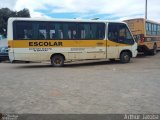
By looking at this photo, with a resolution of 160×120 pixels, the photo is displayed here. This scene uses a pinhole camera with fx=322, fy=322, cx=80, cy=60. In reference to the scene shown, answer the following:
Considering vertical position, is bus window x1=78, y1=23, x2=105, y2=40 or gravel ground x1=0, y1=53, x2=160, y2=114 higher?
bus window x1=78, y1=23, x2=105, y2=40

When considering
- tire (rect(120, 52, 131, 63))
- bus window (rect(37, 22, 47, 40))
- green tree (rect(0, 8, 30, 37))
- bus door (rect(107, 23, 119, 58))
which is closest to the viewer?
bus window (rect(37, 22, 47, 40))

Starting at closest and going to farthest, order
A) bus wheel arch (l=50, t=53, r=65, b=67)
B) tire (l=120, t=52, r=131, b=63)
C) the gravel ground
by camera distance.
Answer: the gravel ground
bus wheel arch (l=50, t=53, r=65, b=67)
tire (l=120, t=52, r=131, b=63)

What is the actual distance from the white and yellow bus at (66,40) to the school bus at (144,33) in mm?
4320

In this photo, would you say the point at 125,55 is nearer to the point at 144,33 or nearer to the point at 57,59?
the point at 57,59

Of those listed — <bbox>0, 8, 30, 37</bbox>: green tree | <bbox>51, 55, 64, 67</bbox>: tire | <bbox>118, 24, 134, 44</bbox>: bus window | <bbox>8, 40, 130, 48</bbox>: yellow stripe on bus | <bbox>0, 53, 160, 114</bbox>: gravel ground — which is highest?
<bbox>0, 8, 30, 37</bbox>: green tree

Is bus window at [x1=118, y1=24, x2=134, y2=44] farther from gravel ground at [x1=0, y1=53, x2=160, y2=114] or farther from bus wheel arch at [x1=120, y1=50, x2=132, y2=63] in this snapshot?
gravel ground at [x1=0, y1=53, x2=160, y2=114]

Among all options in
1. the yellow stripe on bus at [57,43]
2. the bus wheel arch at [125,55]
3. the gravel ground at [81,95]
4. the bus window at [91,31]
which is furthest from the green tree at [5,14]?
the gravel ground at [81,95]

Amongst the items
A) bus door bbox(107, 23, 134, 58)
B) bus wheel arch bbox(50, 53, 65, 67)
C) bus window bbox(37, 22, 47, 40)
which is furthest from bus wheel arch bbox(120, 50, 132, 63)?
bus window bbox(37, 22, 47, 40)

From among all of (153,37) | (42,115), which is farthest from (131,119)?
(153,37)

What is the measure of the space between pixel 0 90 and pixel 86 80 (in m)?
3.40

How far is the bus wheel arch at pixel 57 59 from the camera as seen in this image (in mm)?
18281

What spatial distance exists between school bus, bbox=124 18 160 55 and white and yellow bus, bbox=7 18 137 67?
4320 mm

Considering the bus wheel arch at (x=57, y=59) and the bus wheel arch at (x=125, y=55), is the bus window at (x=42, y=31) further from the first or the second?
the bus wheel arch at (x=125, y=55)

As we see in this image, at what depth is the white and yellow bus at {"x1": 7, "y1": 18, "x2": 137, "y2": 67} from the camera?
17422 mm
